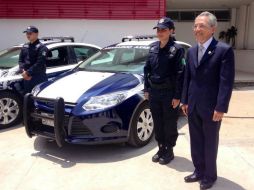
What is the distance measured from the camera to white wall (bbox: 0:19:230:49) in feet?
35.2

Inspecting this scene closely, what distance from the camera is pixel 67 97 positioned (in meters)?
4.67

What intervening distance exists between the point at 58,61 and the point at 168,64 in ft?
10.7

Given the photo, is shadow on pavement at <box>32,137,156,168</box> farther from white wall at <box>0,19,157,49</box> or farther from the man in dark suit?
white wall at <box>0,19,157,49</box>

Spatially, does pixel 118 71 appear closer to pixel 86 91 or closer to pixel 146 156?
pixel 86 91

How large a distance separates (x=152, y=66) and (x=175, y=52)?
1.11 feet

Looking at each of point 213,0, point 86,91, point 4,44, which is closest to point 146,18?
point 213,0

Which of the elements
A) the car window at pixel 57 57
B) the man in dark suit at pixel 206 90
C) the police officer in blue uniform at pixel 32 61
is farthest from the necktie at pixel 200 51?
the car window at pixel 57 57

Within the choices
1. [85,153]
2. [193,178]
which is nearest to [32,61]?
[85,153]

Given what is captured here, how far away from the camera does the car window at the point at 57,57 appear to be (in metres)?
6.73

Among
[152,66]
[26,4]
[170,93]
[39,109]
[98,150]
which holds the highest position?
[26,4]

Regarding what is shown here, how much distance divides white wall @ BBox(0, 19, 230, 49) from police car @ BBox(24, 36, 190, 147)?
571 centimetres

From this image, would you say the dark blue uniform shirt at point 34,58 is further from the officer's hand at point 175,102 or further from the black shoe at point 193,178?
the black shoe at point 193,178

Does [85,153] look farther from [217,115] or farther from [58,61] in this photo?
[58,61]

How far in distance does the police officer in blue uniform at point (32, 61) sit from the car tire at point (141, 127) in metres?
2.07
